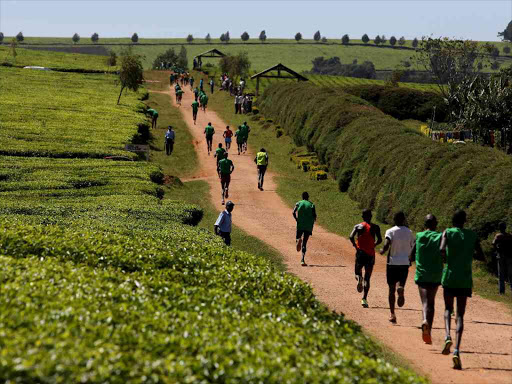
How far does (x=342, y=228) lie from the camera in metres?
26.5

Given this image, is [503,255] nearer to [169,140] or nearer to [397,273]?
[397,273]

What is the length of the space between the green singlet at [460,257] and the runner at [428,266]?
1.90 ft

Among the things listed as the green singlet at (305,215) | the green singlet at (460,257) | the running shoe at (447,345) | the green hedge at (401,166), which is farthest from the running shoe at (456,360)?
the green singlet at (305,215)

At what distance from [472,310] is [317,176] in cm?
1960

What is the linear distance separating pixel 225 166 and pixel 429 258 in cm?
1731

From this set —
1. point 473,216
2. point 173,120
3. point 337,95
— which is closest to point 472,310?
point 473,216

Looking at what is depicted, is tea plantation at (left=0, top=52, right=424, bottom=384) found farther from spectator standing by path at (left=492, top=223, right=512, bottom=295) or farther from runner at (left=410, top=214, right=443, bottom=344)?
spectator standing by path at (left=492, top=223, right=512, bottom=295)

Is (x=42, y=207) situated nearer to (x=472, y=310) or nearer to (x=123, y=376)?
(x=472, y=310)

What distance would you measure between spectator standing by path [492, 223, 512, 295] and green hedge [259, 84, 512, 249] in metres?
1.05

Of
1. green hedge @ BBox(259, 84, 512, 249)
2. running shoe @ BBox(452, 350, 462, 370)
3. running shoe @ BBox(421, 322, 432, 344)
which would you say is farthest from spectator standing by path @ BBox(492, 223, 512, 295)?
running shoe @ BBox(452, 350, 462, 370)

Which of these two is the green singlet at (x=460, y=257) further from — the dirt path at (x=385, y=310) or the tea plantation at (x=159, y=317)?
the tea plantation at (x=159, y=317)

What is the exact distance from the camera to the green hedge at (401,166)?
19.8 metres

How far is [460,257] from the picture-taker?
11945 millimetres

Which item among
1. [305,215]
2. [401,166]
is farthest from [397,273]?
[401,166]
